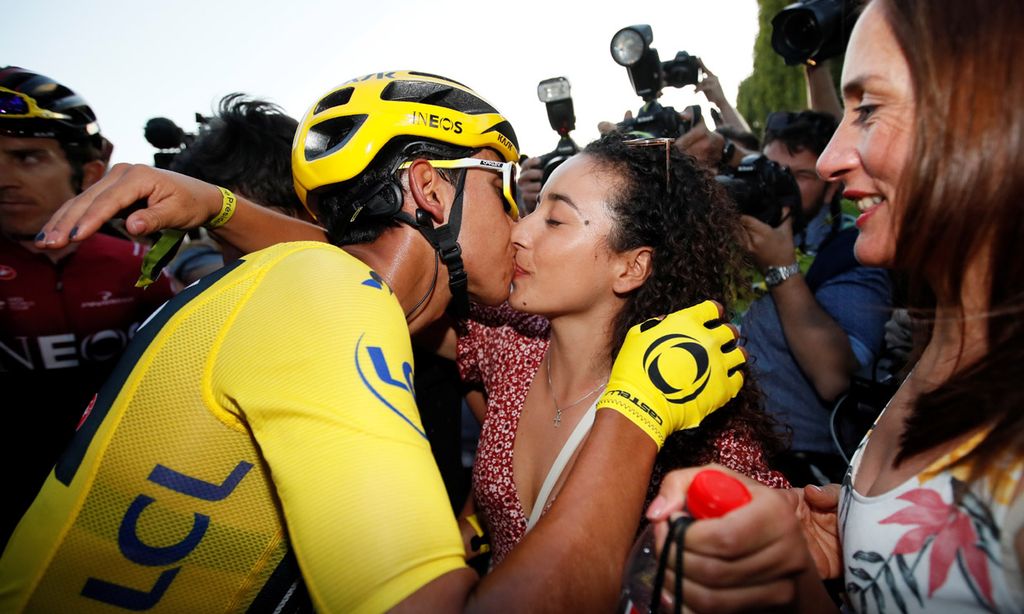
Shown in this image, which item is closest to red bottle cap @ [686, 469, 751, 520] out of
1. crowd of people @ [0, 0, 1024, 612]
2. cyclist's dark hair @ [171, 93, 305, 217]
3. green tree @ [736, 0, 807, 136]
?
crowd of people @ [0, 0, 1024, 612]

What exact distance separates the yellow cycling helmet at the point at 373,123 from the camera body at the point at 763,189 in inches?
62.7

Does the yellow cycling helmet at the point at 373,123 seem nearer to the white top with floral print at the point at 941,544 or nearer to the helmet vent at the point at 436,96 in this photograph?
the helmet vent at the point at 436,96

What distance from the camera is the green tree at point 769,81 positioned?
2012 cm

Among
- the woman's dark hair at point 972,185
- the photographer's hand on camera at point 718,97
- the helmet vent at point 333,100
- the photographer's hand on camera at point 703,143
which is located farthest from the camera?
the photographer's hand on camera at point 718,97

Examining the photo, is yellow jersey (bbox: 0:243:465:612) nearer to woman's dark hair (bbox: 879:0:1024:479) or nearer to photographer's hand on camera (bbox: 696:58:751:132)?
woman's dark hair (bbox: 879:0:1024:479)

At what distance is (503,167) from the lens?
2.34 m

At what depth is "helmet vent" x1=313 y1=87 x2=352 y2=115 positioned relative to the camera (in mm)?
2133

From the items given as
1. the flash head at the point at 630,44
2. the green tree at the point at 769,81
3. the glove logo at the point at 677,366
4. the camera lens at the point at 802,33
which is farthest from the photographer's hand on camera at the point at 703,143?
the green tree at the point at 769,81

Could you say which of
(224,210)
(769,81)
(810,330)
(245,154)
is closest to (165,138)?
(245,154)

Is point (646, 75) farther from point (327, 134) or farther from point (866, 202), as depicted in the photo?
point (866, 202)

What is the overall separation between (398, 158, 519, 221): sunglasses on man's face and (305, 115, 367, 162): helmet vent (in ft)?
0.75

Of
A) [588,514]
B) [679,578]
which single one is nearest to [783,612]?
[679,578]

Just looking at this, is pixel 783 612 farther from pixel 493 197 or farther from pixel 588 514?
pixel 493 197

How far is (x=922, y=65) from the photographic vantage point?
3.58 feet
